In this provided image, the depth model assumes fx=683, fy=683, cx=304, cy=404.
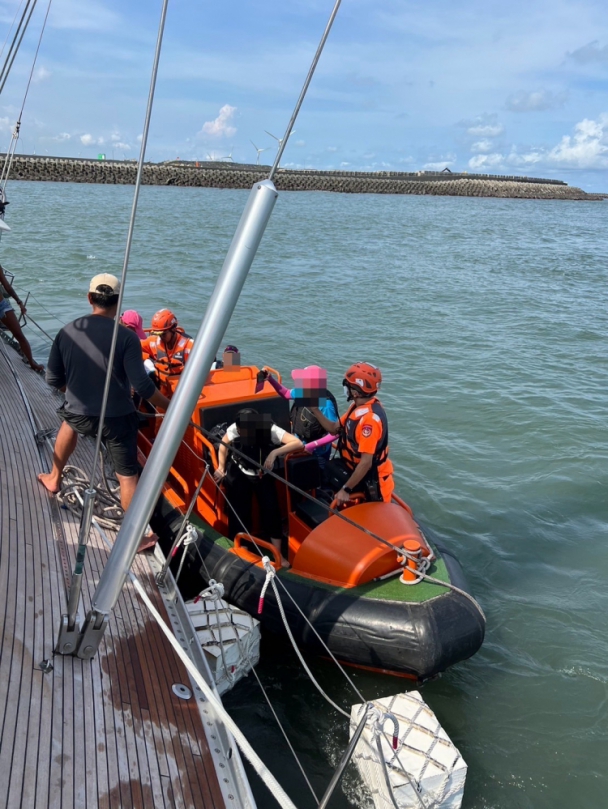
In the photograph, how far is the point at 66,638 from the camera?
317cm

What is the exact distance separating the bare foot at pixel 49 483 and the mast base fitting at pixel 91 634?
166 centimetres

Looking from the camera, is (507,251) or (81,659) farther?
(507,251)

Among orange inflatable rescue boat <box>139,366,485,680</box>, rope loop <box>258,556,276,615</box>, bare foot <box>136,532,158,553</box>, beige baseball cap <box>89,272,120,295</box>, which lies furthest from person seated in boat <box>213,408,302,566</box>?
beige baseball cap <box>89,272,120,295</box>

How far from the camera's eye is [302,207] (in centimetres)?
4969

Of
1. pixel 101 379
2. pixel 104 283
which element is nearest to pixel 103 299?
pixel 104 283

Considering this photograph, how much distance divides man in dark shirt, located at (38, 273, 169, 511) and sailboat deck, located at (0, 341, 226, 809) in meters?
0.58

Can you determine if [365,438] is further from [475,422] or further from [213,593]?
[475,422]

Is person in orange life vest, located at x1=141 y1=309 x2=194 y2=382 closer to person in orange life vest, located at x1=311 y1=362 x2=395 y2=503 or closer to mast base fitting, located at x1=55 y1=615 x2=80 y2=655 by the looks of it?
person in orange life vest, located at x1=311 y1=362 x2=395 y2=503

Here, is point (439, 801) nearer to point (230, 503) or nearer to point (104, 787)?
point (104, 787)

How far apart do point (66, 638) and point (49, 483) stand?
1.69m

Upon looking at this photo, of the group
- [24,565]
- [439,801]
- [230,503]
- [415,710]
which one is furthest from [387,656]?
[24,565]

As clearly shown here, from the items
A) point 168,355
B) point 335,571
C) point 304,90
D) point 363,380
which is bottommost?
point 335,571

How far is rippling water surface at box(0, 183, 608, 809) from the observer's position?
14.9ft

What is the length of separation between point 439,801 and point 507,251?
2778 centimetres
